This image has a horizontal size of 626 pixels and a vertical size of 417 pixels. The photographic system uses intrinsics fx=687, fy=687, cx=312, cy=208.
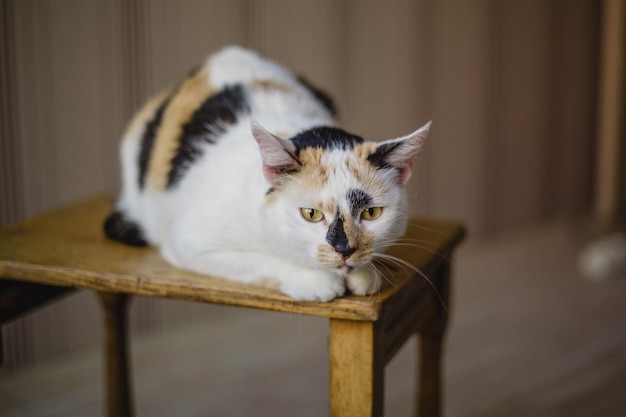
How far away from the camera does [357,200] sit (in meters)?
0.97

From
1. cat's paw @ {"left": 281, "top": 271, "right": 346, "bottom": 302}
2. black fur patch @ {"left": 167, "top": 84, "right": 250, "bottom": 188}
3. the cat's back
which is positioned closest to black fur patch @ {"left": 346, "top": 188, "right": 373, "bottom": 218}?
cat's paw @ {"left": 281, "top": 271, "right": 346, "bottom": 302}

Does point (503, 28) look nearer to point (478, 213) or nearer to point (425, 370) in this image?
point (478, 213)

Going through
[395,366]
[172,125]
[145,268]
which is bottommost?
[395,366]

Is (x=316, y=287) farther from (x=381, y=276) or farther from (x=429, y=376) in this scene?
(x=429, y=376)

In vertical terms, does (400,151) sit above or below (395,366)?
above

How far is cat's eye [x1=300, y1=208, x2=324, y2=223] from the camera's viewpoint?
970mm

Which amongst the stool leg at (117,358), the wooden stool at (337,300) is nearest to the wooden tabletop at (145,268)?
the wooden stool at (337,300)

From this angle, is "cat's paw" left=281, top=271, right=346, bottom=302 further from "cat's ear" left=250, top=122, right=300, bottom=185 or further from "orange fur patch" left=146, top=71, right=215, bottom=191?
"orange fur patch" left=146, top=71, right=215, bottom=191

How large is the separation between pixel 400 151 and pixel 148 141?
607 mm

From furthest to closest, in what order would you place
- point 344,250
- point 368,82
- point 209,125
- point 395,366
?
point 368,82 → point 395,366 → point 209,125 → point 344,250

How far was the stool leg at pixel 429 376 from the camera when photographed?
146 centimetres

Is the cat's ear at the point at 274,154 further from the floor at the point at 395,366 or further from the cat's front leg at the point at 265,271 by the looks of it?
the floor at the point at 395,366

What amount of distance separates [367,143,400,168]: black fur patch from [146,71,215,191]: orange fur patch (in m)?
0.45

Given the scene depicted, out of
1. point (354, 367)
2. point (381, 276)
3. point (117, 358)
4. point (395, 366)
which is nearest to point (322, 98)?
point (381, 276)
